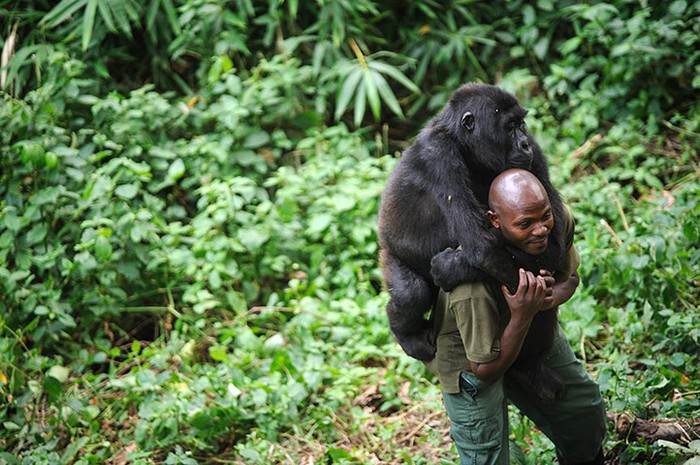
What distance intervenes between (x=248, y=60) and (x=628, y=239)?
396cm

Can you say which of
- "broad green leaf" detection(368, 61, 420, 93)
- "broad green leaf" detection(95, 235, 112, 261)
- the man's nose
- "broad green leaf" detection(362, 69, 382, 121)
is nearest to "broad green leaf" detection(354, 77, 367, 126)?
"broad green leaf" detection(362, 69, 382, 121)

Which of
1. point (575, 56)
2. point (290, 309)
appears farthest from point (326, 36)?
point (290, 309)

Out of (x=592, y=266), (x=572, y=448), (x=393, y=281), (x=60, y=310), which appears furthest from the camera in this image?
(x=60, y=310)

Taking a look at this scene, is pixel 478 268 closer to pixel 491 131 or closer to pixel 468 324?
pixel 468 324

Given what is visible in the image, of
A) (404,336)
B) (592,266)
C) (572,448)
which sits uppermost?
(404,336)

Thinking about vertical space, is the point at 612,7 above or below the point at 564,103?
above

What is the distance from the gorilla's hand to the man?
4cm

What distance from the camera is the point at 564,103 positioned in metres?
7.30

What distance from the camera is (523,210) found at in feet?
9.45

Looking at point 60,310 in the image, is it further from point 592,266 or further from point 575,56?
point 575,56

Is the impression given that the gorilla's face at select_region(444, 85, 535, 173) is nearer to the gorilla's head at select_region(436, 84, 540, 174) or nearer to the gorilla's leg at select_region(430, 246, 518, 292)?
the gorilla's head at select_region(436, 84, 540, 174)

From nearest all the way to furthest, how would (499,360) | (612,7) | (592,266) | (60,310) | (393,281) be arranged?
(499,360)
(393,281)
(592,266)
(60,310)
(612,7)

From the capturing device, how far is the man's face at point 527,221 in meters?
2.88

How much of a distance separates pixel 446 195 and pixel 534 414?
1035mm
